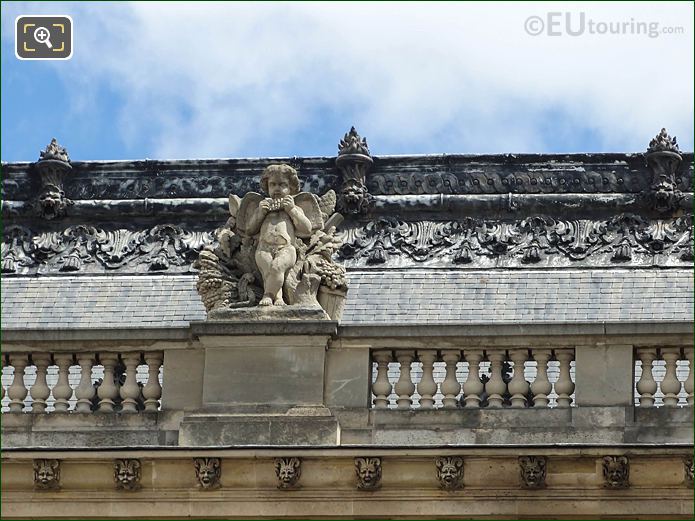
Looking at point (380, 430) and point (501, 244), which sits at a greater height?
point (501, 244)

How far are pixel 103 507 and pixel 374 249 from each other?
6284 millimetres

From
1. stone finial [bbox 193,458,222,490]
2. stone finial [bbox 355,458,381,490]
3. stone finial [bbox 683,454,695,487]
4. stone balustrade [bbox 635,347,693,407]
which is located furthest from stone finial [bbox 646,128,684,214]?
stone finial [bbox 193,458,222,490]

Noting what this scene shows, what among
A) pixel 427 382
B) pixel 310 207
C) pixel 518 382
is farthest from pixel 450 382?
pixel 310 207

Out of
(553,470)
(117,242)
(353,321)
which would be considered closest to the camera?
(553,470)

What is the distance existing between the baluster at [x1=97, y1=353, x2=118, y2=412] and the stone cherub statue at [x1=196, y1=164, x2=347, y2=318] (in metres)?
1.17

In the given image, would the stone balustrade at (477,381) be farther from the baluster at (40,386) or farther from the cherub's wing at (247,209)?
the baluster at (40,386)

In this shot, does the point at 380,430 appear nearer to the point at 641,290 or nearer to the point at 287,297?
the point at 287,297

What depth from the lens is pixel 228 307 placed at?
99.5ft

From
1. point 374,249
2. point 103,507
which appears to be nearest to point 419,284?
point 374,249

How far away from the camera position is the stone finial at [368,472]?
94.6ft

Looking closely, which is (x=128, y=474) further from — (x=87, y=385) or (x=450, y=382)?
(x=450, y=382)

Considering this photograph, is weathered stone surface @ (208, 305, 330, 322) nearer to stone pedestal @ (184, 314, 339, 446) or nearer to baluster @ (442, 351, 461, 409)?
stone pedestal @ (184, 314, 339, 446)

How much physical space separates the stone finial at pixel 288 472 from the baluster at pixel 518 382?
2378 mm

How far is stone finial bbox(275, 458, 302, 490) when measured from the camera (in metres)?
28.9
